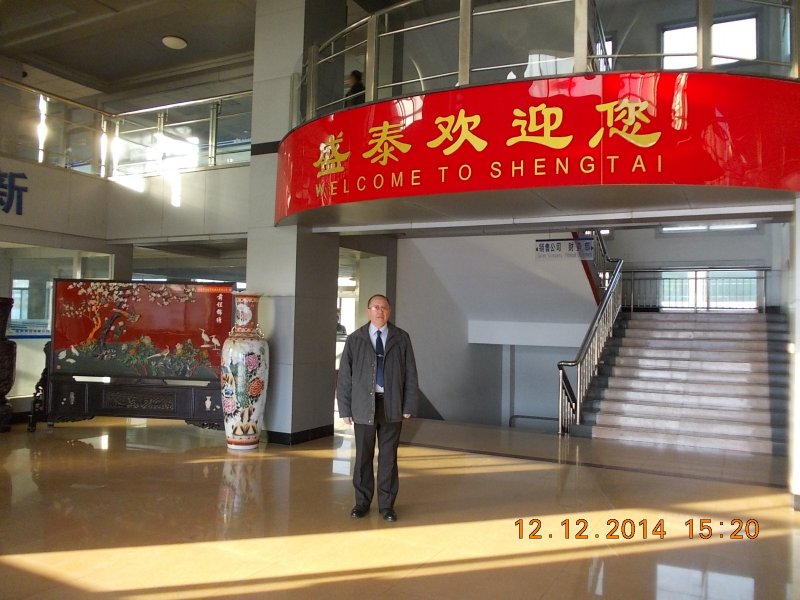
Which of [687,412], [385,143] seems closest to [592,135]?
[385,143]

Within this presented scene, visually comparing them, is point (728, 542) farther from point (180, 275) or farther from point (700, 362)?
point (180, 275)

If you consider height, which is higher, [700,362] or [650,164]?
[650,164]

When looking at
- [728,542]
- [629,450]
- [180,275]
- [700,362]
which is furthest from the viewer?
[180,275]

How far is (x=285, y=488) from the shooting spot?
476 centimetres

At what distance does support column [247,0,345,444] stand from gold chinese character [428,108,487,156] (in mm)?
2255

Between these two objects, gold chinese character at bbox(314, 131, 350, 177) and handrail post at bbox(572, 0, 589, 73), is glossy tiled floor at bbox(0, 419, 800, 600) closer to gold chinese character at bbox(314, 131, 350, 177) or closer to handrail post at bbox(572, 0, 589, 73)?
gold chinese character at bbox(314, 131, 350, 177)

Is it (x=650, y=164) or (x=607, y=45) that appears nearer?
(x=650, y=164)

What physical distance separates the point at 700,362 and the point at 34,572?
7.90m

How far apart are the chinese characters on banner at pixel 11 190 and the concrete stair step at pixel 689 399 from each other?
7.38 meters

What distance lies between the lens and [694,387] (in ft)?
25.6

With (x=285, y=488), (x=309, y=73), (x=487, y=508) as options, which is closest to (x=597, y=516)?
(x=487, y=508)

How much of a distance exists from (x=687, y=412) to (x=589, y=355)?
137 centimetres

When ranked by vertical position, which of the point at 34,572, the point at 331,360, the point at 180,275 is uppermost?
the point at 180,275

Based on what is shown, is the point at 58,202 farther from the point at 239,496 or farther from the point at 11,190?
the point at 239,496
